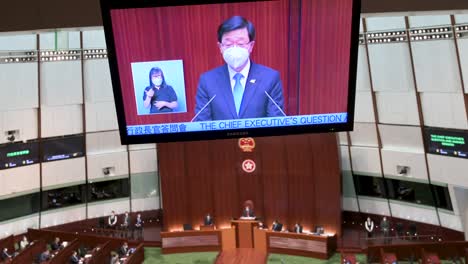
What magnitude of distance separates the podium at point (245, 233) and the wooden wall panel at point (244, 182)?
46.0 inches

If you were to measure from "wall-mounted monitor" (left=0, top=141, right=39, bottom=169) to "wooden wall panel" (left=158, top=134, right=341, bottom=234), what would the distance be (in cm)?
362

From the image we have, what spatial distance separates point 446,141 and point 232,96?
30.4ft

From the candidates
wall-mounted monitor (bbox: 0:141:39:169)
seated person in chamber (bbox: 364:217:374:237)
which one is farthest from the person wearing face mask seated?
wall-mounted monitor (bbox: 0:141:39:169)

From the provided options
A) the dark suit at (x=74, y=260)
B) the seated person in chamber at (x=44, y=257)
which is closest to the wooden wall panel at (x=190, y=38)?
the dark suit at (x=74, y=260)

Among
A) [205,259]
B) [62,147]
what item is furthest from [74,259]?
[62,147]

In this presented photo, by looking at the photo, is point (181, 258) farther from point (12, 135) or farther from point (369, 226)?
point (12, 135)

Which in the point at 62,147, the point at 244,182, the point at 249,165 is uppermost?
the point at 62,147

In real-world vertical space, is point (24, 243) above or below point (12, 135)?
below

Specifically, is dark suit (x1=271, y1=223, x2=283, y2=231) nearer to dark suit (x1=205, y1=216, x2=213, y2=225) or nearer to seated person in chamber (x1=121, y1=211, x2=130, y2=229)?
dark suit (x1=205, y1=216, x2=213, y2=225)

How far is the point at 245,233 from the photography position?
14523 mm

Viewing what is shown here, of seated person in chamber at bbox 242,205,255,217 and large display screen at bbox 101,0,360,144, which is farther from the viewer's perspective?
seated person in chamber at bbox 242,205,255,217

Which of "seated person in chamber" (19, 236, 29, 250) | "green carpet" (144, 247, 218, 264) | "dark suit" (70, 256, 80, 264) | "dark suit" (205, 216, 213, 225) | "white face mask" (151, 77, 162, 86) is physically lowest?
"green carpet" (144, 247, 218, 264)

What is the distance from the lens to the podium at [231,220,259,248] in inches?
570

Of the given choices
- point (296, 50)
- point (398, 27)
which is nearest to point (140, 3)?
point (296, 50)
